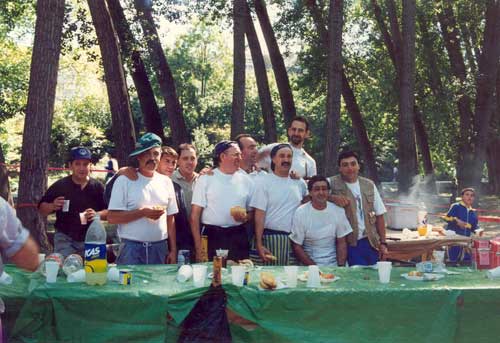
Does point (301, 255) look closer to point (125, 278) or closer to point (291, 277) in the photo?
point (291, 277)

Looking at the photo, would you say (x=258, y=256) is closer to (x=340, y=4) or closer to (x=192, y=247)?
(x=192, y=247)

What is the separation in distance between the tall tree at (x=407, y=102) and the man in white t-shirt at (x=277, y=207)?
43.5 ft

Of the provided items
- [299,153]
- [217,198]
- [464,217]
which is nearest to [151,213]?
[217,198]

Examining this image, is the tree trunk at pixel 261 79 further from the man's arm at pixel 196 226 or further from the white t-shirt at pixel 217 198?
the man's arm at pixel 196 226

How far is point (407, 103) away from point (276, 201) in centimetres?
1347

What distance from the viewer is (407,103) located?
756 inches

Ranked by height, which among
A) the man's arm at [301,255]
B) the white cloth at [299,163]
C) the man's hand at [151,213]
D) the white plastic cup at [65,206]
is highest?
the white cloth at [299,163]

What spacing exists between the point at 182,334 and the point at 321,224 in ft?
7.06

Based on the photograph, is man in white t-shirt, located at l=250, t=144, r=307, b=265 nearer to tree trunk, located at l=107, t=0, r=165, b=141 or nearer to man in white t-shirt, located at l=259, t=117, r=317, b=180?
man in white t-shirt, located at l=259, t=117, r=317, b=180

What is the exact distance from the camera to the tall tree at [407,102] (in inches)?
745

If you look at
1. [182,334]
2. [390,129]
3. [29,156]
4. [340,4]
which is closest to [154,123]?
[340,4]

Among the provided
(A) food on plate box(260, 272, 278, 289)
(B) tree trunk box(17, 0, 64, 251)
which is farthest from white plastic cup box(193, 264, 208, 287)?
(B) tree trunk box(17, 0, 64, 251)

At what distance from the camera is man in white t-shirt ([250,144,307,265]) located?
256 inches

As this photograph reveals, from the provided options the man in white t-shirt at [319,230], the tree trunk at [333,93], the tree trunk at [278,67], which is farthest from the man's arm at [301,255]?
the tree trunk at [278,67]
